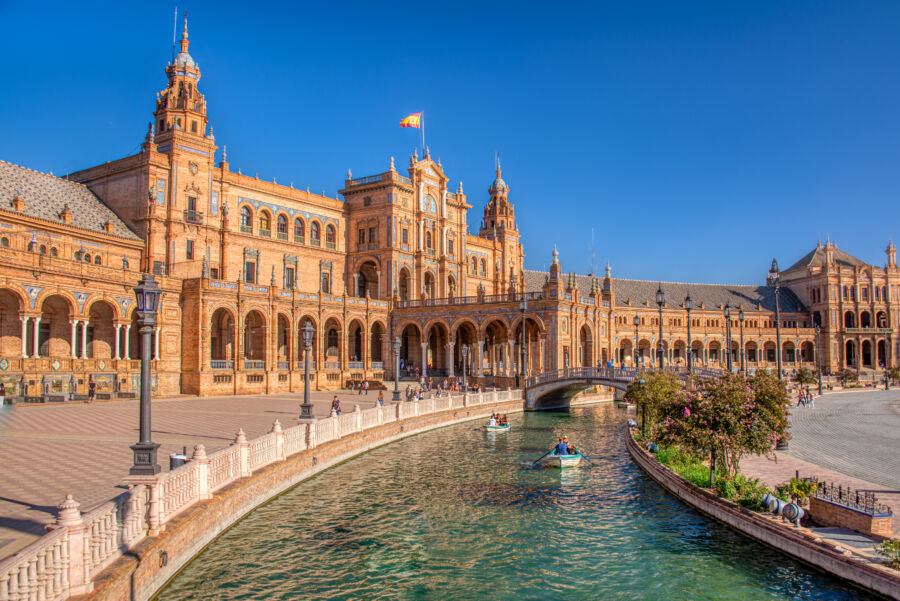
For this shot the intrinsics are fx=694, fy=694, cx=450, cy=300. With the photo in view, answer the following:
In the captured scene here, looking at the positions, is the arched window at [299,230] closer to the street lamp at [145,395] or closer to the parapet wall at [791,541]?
the parapet wall at [791,541]

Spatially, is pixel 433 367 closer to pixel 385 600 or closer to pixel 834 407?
pixel 834 407

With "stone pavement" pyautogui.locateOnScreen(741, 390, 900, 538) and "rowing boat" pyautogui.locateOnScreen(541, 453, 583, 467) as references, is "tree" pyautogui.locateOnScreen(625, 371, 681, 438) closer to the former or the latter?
"rowing boat" pyautogui.locateOnScreen(541, 453, 583, 467)

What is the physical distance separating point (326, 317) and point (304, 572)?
4172cm

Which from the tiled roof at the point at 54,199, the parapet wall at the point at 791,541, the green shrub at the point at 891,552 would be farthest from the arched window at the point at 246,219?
the green shrub at the point at 891,552

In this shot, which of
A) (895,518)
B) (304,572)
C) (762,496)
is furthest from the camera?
(762,496)

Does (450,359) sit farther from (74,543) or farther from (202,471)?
(74,543)

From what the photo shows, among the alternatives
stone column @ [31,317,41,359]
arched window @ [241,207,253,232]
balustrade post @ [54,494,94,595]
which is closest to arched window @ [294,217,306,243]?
arched window @ [241,207,253,232]

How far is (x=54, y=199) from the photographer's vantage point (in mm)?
45094

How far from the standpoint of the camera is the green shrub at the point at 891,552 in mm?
11664

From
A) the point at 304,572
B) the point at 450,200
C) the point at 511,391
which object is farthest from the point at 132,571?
the point at 450,200

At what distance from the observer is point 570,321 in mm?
54969

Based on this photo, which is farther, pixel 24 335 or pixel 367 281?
pixel 367 281

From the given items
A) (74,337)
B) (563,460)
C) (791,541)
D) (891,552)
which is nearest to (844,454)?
(563,460)

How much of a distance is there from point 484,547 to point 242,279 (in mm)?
43844
